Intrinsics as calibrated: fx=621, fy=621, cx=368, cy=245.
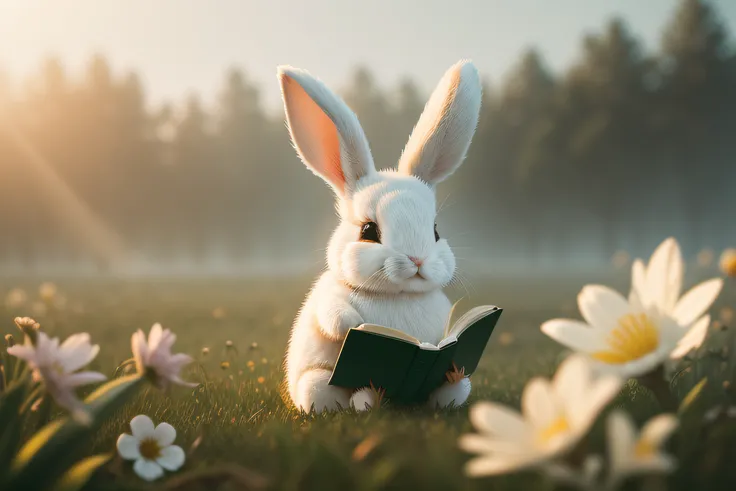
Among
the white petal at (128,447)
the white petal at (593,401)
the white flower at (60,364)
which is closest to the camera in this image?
the white petal at (593,401)

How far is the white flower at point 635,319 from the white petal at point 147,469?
148cm

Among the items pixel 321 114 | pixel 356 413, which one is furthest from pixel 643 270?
pixel 321 114

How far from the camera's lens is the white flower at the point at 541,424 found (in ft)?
4.79

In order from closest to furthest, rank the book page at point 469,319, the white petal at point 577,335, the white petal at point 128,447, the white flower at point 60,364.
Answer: the white flower at point 60,364 < the white petal at point 577,335 < the white petal at point 128,447 < the book page at point 469,319

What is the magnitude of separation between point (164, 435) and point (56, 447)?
1.65 feet

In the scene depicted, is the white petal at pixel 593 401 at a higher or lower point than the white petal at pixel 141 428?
higher

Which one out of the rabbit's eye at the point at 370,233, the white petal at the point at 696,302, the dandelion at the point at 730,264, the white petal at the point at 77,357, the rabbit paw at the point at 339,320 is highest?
the white petal at the point at 696,302

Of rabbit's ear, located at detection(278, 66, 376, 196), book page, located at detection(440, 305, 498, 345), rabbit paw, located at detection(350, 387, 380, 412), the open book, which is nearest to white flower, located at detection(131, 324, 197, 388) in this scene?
the open book

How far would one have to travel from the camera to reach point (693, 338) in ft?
6.27

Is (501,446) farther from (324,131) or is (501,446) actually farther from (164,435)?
(324,131)

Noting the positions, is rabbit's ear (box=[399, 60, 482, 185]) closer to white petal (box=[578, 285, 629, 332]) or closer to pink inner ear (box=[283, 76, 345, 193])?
pink inner ear (box=[283, 76, 345, 193])

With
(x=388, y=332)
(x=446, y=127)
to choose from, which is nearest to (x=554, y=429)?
(x=388, y=332)

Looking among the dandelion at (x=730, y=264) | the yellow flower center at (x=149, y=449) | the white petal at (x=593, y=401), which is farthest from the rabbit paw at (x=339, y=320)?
the dandelion at (x=730, y=264)

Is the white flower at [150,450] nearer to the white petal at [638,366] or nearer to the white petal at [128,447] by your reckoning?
the white petal at [128,447]
